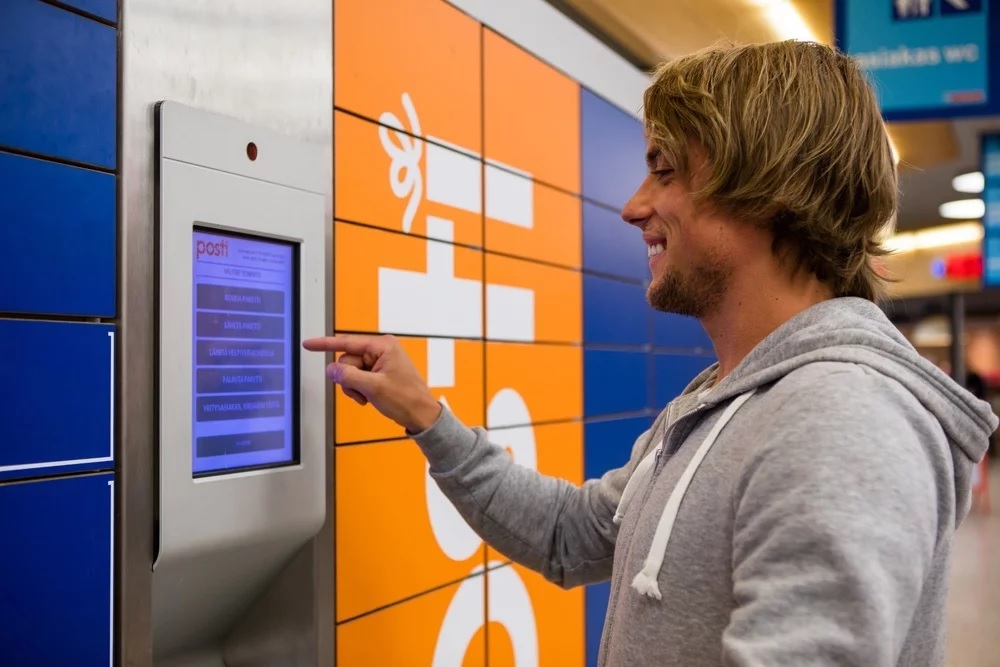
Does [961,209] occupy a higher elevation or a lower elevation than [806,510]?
higher

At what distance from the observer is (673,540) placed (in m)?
0.99

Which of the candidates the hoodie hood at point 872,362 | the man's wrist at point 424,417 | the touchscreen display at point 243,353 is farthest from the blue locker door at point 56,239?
the hoodie hood at point 872,362

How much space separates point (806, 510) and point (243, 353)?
2.86 feet

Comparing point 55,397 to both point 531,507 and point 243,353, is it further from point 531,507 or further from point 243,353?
point 531,507

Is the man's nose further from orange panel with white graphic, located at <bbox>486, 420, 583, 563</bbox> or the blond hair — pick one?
orange panel with white graphic, located at <bbox>486, 420, 583, 563</bbox>

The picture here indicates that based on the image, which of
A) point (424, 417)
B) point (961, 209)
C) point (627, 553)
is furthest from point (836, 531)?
point (961, 209)

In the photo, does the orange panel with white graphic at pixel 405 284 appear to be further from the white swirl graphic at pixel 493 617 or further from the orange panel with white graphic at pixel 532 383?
the white swirl graphic at pixel 493 617

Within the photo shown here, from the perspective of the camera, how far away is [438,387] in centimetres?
195

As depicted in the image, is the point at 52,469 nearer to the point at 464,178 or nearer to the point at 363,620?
the point at 363,620

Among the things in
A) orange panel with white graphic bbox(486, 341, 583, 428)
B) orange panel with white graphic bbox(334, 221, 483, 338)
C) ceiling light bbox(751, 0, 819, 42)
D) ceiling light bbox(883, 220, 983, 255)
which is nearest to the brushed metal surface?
orange panel with white graphic bbox(334, 221, 483, 338)

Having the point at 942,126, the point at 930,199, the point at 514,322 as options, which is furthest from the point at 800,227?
the point at 930,199

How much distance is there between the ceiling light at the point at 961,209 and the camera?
7.73 m

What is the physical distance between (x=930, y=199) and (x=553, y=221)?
6.28 m

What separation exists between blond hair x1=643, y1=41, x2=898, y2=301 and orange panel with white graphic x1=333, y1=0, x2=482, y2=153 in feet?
2.53
